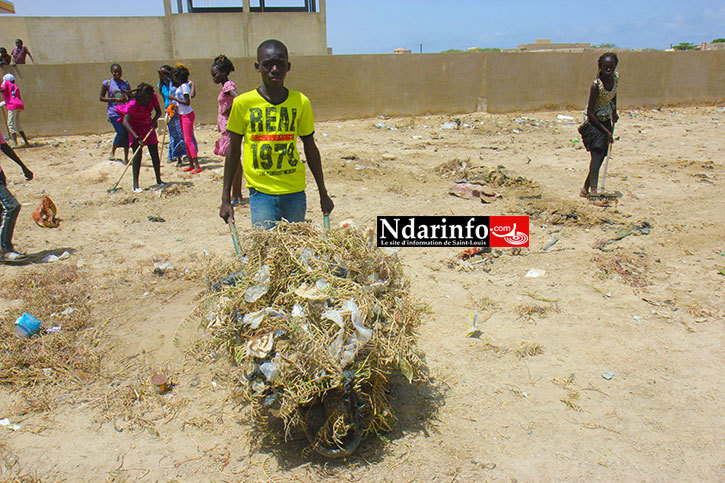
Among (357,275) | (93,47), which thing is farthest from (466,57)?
(93,47)

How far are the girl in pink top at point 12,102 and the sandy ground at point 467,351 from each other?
386cm

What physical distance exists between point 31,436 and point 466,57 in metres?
12.8

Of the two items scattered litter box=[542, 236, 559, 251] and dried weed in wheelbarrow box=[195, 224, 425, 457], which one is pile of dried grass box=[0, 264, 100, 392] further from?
scattered litter box=[542, 236, 559, 251]

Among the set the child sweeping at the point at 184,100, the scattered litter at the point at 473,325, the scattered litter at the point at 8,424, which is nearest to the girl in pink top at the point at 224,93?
the child sweeping at the point at 184,100

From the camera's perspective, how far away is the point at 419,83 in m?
13.2

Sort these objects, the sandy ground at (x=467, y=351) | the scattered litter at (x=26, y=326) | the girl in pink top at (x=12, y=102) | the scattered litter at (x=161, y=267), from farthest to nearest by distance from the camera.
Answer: the girl in pink top at (x=12, y=102) < the scattered litter at (x=161, y=267) < the scattered litter at (x=26, y=326) < the sandy ground at (x=467, y=351)

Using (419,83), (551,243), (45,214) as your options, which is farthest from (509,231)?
(419,83)

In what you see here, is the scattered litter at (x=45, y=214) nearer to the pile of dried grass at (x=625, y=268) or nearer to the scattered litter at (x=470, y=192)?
the scattered litter at (x=470, y=192)

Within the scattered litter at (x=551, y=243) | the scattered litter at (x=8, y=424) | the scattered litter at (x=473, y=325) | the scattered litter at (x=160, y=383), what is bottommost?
the scattered litter at (x=8, y=424)

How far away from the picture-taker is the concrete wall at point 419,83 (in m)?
11.3

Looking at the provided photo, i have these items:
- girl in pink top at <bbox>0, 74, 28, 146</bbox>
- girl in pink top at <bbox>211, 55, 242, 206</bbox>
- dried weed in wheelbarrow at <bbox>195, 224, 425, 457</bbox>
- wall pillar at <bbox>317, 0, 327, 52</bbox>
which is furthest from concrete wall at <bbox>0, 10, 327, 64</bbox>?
dried weed in wheelbarrow at <bbox>195, 224, 425, 457</bbox>

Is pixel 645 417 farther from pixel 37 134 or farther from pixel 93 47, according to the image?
pixel 93 47

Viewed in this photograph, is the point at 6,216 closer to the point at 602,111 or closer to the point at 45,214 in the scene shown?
the point at 45,214

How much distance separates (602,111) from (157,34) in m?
17.8
